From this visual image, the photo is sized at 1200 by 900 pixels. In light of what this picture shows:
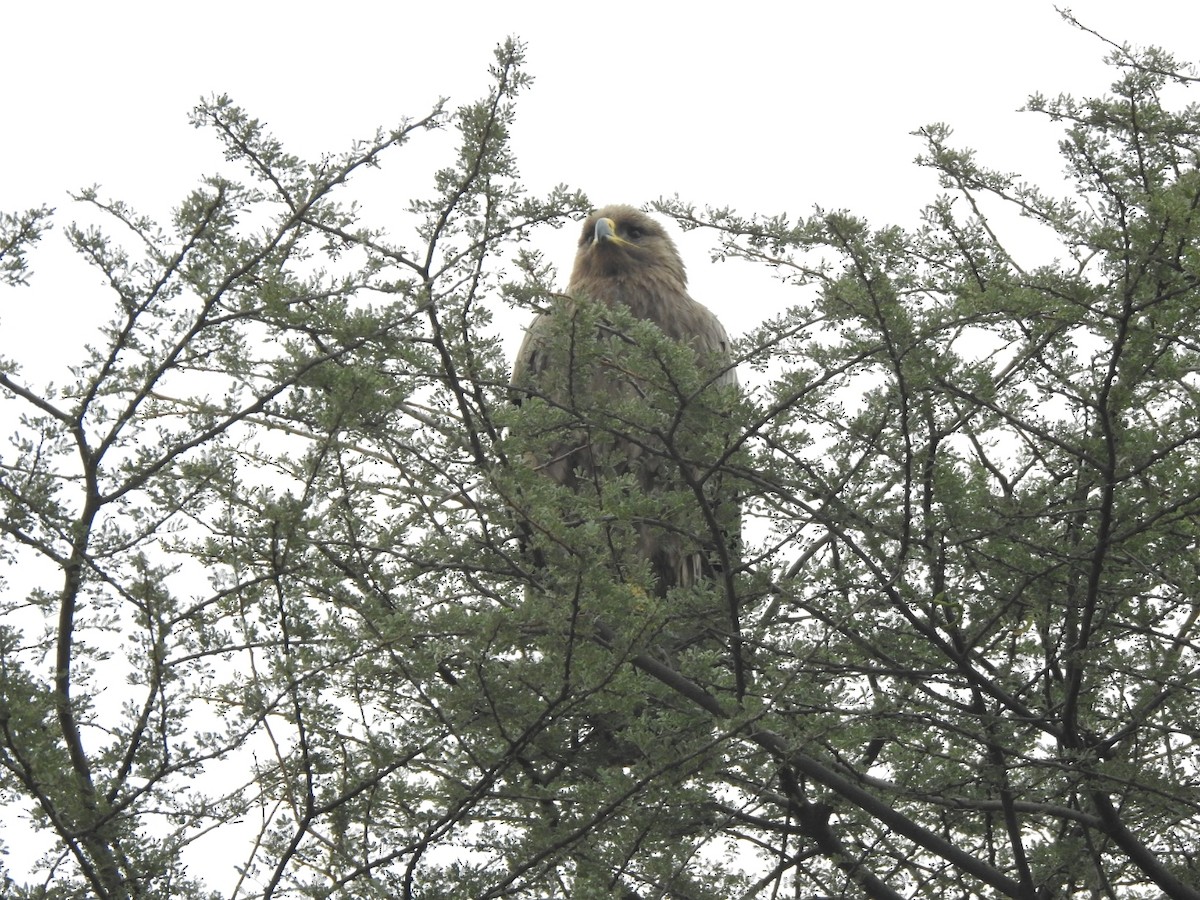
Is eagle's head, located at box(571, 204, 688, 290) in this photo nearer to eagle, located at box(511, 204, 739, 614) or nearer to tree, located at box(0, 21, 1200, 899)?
eagle, located at box(511, 204, 739, 614)

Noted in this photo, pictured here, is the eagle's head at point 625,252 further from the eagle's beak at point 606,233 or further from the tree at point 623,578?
the tree at point 623,578

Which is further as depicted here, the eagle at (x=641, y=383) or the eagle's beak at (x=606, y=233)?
the eagle's beak at (x=606, y=233)

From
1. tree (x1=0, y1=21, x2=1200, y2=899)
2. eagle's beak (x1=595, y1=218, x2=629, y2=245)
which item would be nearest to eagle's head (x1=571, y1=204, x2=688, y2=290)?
eagle's beak (x1=595, y1=218, x2=629, y2=245)

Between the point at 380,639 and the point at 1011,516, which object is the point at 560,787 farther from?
the point at 1011,516

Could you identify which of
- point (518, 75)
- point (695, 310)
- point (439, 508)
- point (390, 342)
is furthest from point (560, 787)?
point (695, 310)

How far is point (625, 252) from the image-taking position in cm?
788

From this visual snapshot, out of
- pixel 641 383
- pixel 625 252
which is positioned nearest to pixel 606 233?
pixel 625 252

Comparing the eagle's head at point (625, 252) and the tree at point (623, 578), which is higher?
the eagle's head at point (625, 252)

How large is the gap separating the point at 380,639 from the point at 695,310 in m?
4.61

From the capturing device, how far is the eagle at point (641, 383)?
12.9 ft

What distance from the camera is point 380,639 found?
3.30 metres

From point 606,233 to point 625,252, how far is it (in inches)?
5.7

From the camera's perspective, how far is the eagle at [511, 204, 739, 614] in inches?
155

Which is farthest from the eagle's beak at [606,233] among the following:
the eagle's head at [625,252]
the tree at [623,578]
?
the tree at [623,578]
